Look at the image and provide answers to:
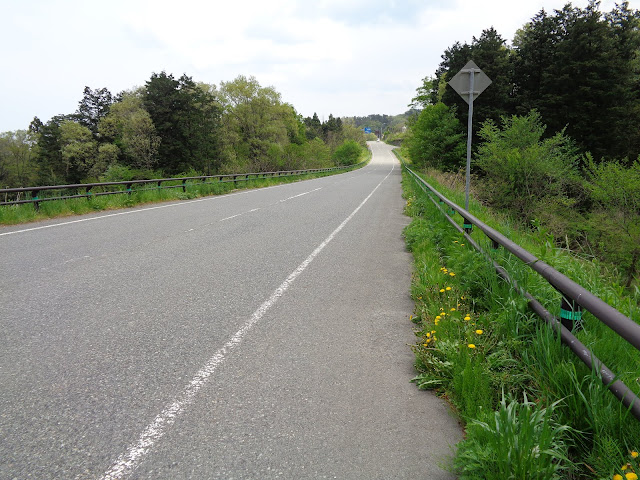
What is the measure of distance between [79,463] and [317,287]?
3.80m

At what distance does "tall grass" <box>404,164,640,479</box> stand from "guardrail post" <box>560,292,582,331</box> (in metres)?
0.16

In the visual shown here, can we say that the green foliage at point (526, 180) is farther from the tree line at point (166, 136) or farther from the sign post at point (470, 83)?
the tree line at point (166, 136)

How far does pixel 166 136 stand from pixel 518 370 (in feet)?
180

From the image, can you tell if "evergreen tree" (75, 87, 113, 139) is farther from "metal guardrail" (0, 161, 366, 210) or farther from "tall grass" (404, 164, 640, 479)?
"tall grass" (404, 164, 640, 479)

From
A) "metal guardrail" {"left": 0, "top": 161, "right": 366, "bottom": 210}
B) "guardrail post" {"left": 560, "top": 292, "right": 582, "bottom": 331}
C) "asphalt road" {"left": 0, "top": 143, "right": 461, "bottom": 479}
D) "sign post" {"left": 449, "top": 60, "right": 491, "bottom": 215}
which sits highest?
"sign post" {"left": 449, "top": 60, "right": 491, "bottom": 215}

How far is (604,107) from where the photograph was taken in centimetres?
3797

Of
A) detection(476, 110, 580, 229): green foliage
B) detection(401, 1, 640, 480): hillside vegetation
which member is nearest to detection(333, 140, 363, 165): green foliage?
detection(476, 110, 580, 229): green foliage

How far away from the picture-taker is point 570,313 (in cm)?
277

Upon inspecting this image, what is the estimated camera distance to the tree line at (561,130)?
60.4 ft

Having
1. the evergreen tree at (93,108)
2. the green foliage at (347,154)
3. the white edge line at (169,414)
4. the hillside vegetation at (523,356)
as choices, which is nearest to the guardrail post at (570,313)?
the hillside vegetation at (523,356)

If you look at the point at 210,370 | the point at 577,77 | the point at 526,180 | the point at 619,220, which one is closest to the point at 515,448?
the point at 210,370

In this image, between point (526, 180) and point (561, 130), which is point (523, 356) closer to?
point (526, 180)

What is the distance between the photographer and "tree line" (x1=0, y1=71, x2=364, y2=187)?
165 ft

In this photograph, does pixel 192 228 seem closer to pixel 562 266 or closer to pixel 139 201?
pixel 139 201
